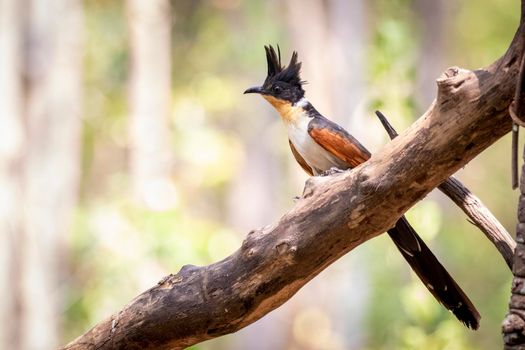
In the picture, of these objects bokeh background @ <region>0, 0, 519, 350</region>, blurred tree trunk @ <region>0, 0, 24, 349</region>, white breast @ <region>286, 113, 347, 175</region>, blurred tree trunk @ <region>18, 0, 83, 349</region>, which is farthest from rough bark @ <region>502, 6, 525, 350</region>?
blurred tree trunk @ <region>18, 0, 83, 349</region>

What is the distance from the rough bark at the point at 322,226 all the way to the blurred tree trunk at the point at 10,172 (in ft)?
21.5

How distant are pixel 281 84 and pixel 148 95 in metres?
9.74

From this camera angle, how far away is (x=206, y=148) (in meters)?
18.6

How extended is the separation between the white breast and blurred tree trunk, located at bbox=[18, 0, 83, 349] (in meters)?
6.86

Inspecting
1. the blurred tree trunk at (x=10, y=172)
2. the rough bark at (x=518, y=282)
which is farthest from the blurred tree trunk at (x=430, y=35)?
the rough bark at (x=518, y=282)

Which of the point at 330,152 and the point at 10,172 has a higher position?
the point at 10,172

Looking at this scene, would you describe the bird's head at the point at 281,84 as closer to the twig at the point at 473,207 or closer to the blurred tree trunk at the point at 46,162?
the twig at the point at 473,207

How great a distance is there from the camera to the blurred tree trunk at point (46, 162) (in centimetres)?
1113

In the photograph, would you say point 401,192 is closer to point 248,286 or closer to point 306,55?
point 248,286

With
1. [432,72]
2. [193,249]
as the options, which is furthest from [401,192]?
[432,72]

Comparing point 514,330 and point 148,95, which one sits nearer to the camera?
point 514,330

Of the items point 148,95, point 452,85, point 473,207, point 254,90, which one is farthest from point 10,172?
point 452,85

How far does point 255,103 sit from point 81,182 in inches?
357

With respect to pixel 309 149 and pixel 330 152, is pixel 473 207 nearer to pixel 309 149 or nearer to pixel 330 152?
pixel 330 152
